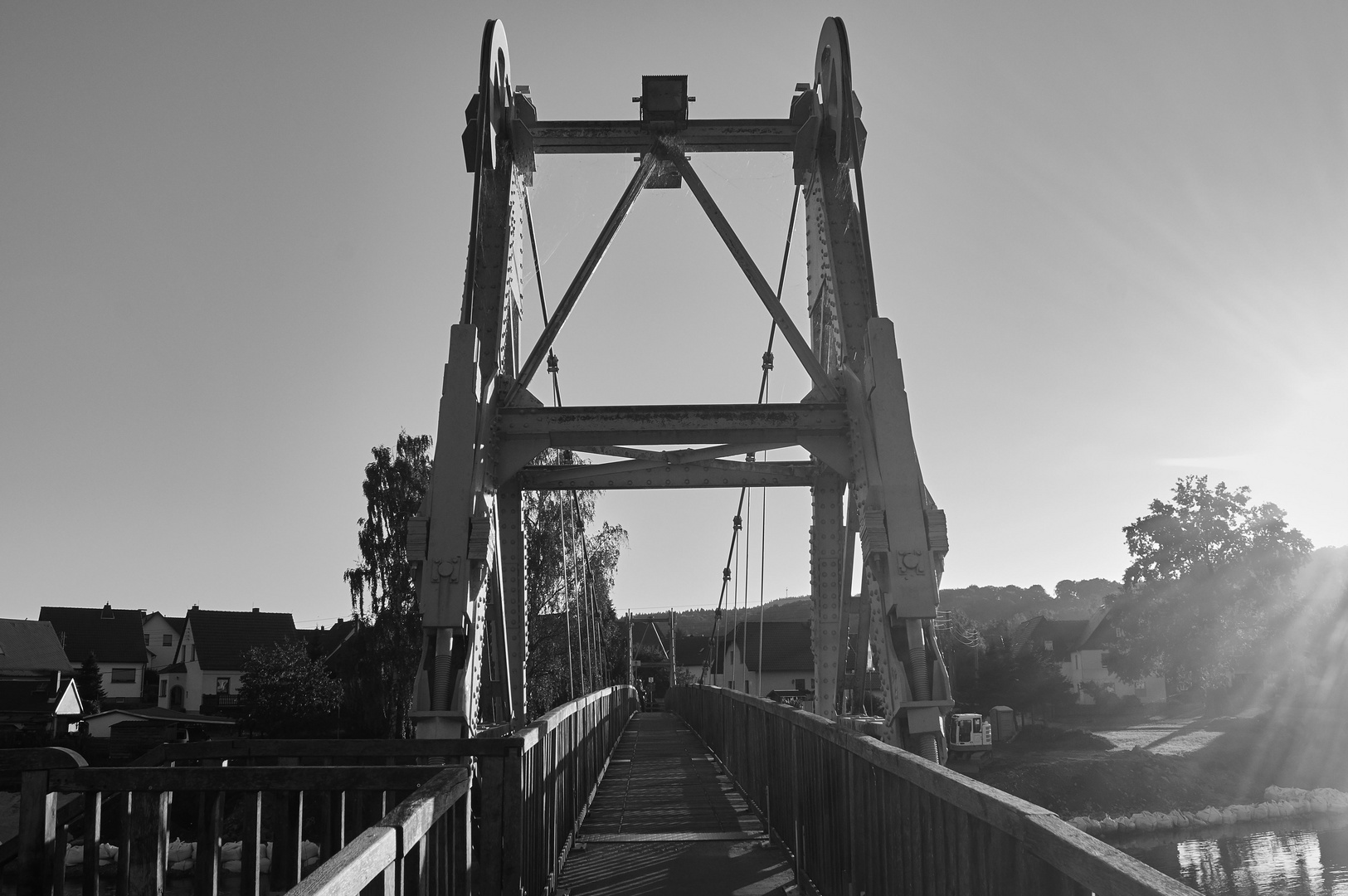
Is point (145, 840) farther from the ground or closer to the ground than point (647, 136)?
closer to the ground

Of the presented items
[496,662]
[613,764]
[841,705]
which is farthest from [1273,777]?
[496,662]

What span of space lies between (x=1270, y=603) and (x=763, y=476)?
3758 centimetres

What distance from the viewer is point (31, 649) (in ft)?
160

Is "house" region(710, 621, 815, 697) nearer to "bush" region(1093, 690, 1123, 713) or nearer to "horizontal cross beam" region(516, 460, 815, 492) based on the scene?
"bush" region(1093, 690, 1123, 713)

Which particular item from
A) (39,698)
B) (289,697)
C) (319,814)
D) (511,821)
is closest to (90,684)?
(39,698)

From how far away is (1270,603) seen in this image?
4056 cm

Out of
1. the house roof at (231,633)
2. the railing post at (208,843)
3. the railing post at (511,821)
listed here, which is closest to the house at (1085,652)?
the house roof at (231,633)

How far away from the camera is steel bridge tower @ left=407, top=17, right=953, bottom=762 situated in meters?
6.49

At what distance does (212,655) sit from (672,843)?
166ft

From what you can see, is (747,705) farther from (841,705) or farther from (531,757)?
(531,757)

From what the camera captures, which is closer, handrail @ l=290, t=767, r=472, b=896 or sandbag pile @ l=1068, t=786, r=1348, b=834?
handrail @ l=290, t=767, r=472, b=896

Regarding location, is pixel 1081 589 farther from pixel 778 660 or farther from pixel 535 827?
pixel 535 827

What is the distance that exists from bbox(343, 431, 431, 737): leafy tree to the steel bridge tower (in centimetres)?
2170

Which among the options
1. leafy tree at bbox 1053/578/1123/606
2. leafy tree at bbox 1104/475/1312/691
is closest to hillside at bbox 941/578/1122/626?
leafy tree at bbox 1053/578/1123/606
